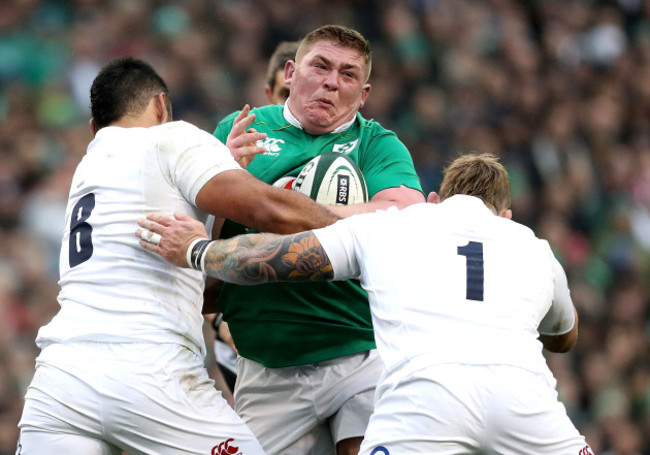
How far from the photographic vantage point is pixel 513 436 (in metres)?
3.78

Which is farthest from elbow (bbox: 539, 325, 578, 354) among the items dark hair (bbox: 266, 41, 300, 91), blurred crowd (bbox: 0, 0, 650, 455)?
blurred crowd (bbox: 0, 0, 650, 455)

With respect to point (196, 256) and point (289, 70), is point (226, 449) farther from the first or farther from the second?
point (289, 70)

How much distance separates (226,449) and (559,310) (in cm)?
162

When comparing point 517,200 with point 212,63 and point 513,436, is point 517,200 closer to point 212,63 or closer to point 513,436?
point 212,63

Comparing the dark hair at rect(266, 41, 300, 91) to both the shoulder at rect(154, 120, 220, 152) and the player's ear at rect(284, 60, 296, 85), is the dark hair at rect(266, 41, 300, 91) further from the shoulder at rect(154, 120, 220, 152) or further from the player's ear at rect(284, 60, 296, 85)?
the shoulder at rect(154, 120, 220, 152)

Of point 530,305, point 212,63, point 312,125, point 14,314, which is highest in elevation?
point 212,63

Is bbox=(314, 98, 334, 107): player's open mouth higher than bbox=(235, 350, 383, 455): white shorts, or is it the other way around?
bbox=(314, 98, 334, 107): player's open mouth

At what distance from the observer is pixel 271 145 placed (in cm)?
514

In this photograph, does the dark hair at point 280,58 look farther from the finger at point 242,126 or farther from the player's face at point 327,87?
the finger at point 242,126

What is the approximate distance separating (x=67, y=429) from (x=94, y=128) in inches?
63.5

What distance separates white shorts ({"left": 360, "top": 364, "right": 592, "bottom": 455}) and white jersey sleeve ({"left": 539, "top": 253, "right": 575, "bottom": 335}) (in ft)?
2.02

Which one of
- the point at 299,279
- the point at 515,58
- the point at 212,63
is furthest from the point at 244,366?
the point at 515,58

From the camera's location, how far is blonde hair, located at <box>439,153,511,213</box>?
4.37 metres

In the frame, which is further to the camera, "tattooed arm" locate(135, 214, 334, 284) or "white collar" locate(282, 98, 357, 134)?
"white collar" locate(282, 98, 357, 134)
